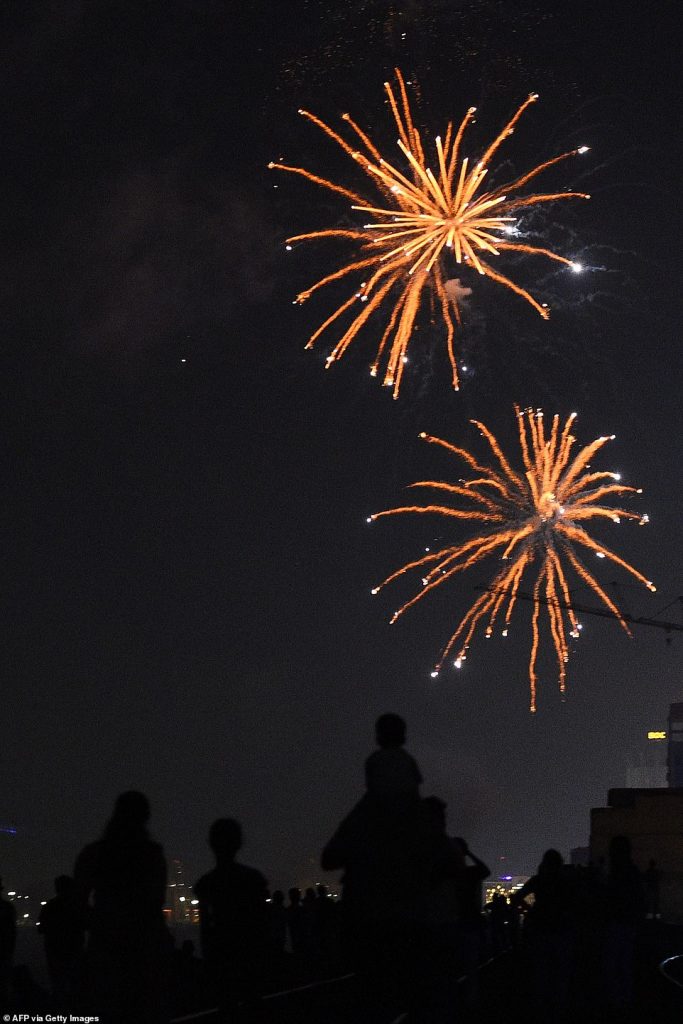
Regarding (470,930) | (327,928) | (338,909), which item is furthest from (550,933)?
(327,928)

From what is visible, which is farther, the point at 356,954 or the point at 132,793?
the point at 132,793

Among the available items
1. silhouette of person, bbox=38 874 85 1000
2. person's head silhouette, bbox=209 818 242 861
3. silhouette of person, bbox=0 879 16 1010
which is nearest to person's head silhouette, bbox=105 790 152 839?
person's head silhouette, bbox=209 818 242 861

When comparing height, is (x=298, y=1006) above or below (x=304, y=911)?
below

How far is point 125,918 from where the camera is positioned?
28.8ft

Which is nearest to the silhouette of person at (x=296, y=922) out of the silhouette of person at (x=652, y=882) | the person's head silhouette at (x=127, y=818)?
the silhouette of person at (x=652, y=882)

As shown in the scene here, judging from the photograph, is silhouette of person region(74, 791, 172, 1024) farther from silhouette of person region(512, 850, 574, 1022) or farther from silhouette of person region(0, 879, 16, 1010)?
silhouette of person region(512, 850, 574, 1022)

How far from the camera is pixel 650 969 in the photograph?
25.6 meters

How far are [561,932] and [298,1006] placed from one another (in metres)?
4.27

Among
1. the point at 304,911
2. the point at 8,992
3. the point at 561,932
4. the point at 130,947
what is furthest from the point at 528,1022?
the point at 304,911

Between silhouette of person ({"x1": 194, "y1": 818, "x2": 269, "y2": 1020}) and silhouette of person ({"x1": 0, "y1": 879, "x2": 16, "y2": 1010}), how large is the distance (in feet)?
19.1

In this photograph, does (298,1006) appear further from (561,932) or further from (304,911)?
(304,911)

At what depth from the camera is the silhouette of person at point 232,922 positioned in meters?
10.0

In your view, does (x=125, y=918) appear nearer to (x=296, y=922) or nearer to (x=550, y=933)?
(x=550, y=933)

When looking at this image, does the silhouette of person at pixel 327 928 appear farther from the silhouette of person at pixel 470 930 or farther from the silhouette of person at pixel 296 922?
the silhouette of person at pixel 470 930
